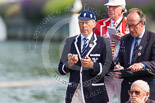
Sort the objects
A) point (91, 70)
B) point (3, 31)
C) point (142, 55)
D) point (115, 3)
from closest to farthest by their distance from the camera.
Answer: point (142, 55) → point (91, 70) → point (115, 3) → point (3, 31)

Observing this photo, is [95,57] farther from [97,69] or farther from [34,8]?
[34,8]

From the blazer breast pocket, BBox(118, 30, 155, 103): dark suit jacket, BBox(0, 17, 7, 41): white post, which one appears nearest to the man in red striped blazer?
BBox(118, 30, 155, 103): dark suit jacket

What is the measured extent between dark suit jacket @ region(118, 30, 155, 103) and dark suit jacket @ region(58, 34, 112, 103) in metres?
0.22

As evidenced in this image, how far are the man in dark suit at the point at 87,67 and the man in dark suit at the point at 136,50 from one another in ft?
0.80

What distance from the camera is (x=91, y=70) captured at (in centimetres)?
800

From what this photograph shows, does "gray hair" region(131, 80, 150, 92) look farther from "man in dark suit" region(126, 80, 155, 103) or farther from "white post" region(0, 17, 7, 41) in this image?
"white post" region(0, 17, 7, 41)

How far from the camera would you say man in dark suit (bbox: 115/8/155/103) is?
7.74m

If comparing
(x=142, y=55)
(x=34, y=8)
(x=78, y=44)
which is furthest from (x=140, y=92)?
(x=34, y=8)

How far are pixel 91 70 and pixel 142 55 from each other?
2.47ft

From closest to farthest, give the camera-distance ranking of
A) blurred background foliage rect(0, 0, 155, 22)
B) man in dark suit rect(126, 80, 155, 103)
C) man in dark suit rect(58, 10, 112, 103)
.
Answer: man in dark suit rect(126, 80, 155, 103) → man in dark suit rect(58, 10, 112, 103) → blurred background foliage rect(0, 0, 155, 22)

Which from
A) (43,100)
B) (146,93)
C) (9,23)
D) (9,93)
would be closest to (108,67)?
A: (146,93)

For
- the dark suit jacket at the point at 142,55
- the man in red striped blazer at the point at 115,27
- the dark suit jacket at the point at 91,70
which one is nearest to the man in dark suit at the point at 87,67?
the dark suit jacket at the point at 91,70

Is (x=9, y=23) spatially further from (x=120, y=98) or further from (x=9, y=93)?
(x=120, y=98)

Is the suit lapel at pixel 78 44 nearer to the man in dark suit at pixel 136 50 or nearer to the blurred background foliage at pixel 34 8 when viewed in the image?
the man in dark suit at pixel 136 50
